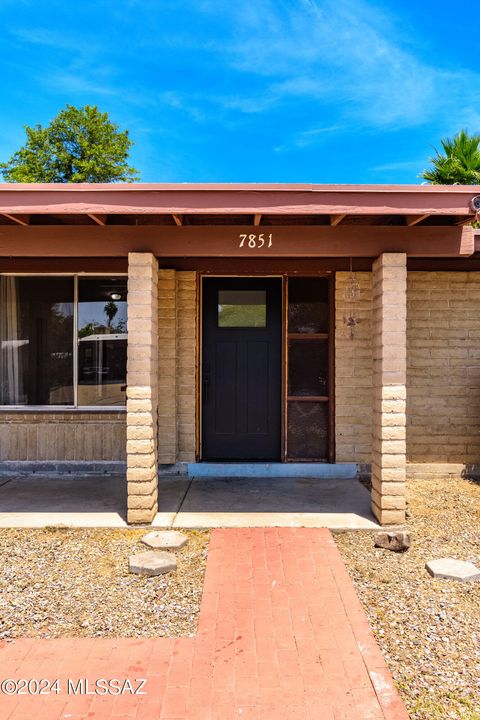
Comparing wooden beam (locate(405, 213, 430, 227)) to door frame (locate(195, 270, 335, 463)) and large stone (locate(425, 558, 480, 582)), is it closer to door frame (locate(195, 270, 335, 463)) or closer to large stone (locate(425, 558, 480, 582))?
door frame (locate(195, 270, 335, 463))

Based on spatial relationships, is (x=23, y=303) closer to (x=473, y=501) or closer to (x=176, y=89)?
(x=473, y=501)

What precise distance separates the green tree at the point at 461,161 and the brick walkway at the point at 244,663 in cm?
1177

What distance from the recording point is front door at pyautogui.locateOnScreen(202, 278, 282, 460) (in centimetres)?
660

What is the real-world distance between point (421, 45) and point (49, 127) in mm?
23776

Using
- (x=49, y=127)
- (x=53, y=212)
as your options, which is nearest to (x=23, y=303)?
(x=53, y=212)

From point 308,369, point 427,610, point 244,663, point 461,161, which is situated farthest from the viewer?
point 461,161

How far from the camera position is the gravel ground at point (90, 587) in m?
3.06

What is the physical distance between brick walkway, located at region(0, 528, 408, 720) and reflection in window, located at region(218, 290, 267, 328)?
144 inches

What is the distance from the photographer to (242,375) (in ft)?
21.7

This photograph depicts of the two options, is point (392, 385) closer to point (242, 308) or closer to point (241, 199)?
point (241, 199)

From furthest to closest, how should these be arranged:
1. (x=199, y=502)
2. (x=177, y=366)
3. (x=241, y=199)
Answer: (x=177, y=366), (x=199, y=502), (x=241, y=199)

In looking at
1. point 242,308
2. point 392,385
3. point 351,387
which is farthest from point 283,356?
point 392,385

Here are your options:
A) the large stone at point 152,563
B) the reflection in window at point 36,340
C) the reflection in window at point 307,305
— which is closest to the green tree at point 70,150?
the reflection in window at point 36,340

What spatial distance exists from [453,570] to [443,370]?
11.0 feet
